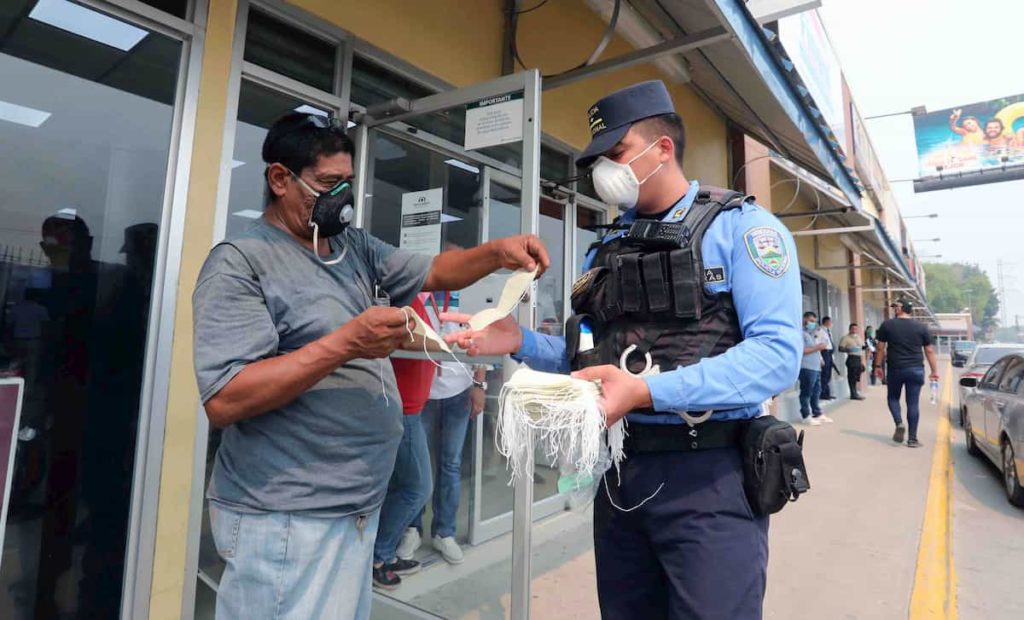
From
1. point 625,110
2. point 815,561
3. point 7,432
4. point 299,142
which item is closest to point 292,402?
point 299,142

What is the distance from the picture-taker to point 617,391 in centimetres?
A: 117

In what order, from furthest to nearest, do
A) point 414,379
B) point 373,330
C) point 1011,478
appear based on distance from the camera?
point 1011,478 → point 414,379 → point 373,330

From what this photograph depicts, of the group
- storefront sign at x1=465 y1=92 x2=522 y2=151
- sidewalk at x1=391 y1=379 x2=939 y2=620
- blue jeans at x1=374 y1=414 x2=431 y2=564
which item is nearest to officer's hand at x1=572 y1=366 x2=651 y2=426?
sidewalk at x1=391 y1=379 x2=939 y2=620

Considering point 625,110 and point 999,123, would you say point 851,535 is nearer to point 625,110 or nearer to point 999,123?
point 625,110

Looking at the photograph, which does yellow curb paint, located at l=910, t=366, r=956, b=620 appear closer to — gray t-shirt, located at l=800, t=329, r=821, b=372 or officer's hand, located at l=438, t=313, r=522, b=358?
gray t-shirt, located at l=800, t=329, r=821, b=372

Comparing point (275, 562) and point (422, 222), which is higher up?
point (422, 222)

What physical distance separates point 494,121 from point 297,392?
179cm

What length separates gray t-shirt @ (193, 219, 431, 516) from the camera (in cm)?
119

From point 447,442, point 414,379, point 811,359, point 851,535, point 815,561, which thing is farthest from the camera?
point 811,359

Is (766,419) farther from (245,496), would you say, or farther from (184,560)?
(184,560)

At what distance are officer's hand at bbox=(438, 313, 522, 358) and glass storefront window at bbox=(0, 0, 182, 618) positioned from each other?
1.67 m

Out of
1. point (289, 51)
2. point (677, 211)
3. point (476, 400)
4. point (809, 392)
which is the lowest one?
point (809, 392)

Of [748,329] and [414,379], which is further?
[414,379]

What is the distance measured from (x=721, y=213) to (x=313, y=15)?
2575mm
